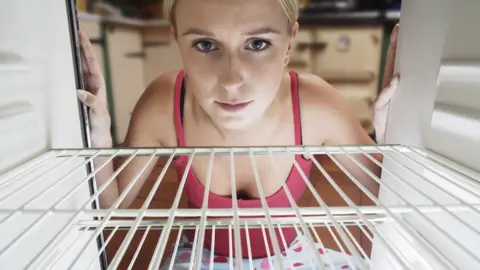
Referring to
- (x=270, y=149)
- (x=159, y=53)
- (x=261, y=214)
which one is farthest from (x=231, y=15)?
(x=261, y=214)

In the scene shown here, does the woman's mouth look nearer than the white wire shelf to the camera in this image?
No

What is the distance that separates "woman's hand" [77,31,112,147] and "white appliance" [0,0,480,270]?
0.02 meters

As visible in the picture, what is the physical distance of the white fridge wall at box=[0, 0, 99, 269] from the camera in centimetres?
57

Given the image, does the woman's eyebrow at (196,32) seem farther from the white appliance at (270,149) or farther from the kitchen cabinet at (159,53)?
the white appliance at (270,149)

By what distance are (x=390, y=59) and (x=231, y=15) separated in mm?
369

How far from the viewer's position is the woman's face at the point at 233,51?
79 cm

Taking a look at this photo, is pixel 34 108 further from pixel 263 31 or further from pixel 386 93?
pixel 386 93

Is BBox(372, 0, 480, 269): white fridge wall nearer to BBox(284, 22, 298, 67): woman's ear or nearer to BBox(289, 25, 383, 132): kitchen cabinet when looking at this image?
BBox(289, 25, 383, 132): kitchen cabinet

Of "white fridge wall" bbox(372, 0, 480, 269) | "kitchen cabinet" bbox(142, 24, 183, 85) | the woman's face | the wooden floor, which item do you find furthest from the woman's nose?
"white fridge wall" bbox(372, 0, 480, 269)

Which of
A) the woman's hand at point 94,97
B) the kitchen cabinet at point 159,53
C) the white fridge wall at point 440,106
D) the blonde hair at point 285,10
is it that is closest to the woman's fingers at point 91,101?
the woman's hand at point 94,97

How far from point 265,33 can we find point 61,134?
47 centimetres

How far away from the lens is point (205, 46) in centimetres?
82

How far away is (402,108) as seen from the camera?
2.64 feet

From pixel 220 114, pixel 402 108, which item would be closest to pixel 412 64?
pixel 402 108
